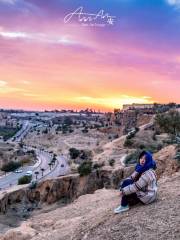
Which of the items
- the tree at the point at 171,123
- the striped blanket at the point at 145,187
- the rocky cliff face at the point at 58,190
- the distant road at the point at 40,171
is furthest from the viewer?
the distant road at the point at 40,171

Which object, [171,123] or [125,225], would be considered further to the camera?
[171,123]

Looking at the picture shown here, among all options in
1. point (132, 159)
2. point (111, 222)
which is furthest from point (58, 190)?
point (111, 222)

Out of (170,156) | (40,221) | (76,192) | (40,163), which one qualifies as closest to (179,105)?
(40,163)

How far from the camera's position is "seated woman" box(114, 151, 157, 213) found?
11.1 meters

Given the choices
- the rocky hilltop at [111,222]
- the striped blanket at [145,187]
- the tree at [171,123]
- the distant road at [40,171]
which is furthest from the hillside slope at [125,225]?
the distant road at [40,171]

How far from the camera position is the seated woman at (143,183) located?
11.1 meters

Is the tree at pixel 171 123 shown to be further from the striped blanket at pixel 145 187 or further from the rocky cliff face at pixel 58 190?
the striped blanket at pixel 145 187

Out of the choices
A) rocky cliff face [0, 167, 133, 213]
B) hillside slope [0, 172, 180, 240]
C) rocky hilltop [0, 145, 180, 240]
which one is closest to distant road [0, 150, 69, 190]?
rocky cliff face [0, 167, 133, 213]

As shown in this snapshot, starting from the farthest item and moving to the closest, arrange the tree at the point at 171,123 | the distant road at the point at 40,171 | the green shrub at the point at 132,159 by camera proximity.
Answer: the distant road at the point at 40,171
the tree at the point at 171,123
the green shrub at the point at 132,159

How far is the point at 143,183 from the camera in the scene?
11.1 metres

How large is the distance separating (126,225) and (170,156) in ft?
44.5

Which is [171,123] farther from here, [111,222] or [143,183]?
[111,222]

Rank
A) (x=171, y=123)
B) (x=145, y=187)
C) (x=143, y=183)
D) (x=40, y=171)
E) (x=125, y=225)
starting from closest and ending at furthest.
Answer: (x=125, y=225) < (x=143, y=183) < (x=145, y=187) < (x=171, y=123) < (x=40, y=171)

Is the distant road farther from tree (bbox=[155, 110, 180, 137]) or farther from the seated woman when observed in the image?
the seated woman
